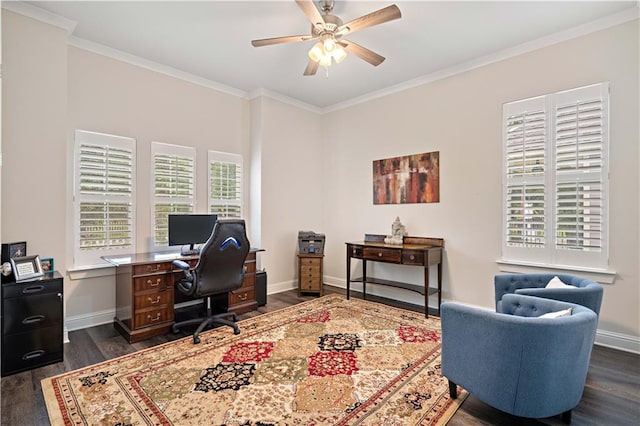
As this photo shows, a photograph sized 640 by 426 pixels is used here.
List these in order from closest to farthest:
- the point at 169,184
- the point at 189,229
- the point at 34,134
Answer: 1. the point at 34,134
2. the point at 189,229
3. the point at 169,184

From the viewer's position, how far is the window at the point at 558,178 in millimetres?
3145

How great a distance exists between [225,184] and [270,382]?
3099mm

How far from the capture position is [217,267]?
328 cm

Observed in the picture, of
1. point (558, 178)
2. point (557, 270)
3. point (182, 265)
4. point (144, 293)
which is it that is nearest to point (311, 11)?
point (182, 265)

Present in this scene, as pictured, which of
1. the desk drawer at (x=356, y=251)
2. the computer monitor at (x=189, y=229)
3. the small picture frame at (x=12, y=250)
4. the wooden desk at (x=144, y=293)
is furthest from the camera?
the desk drawer at (x=356, y=251)

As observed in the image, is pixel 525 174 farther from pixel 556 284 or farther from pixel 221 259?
pixel 221 259

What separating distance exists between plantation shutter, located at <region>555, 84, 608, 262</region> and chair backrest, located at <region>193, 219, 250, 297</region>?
3.27m

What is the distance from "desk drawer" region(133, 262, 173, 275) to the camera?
3.27 metres

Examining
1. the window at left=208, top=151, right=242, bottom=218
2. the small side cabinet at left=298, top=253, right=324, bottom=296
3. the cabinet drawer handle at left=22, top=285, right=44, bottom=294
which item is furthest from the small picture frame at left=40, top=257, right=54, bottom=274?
the small side cabinet at left=298, top=253, right=324, bottom=296

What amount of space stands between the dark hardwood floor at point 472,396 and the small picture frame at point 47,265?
2.42ft

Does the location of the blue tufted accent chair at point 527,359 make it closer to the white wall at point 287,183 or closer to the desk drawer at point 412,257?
the desk drawer at point 412,257

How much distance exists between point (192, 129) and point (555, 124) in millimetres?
4309

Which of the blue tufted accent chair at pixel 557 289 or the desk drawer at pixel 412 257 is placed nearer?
the blue tufted accent chair at pixel 557 289

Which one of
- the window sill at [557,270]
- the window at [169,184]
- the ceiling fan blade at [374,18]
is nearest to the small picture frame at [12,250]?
the window at [169,184]
